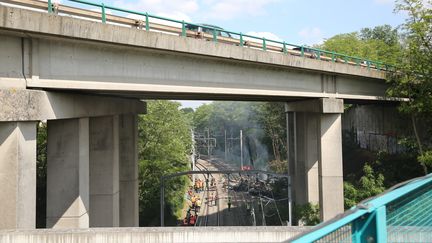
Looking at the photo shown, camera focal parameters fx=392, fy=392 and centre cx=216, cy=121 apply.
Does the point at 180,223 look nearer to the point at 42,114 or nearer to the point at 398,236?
the point at 42,114

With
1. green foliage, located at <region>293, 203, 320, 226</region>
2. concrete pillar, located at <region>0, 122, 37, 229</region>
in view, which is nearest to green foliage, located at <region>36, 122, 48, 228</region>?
green foliage, located at <region>293, 203, 320, 226</region>

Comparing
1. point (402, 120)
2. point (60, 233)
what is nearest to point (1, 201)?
point (60, 233)

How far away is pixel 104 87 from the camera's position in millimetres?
11320

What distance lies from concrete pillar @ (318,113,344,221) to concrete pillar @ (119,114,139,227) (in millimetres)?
10122

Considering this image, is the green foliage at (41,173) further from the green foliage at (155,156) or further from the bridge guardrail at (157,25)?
the bridge guardrail at (157,25)

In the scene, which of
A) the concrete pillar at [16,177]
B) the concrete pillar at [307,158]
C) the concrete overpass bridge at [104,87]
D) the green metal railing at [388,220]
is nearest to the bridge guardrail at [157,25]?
the concrete overpass bridge at [104,87]

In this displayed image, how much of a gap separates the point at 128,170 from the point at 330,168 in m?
10.8

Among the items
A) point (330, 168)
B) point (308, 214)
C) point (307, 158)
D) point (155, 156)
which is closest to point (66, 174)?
point (330, 168)

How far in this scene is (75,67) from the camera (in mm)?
10766

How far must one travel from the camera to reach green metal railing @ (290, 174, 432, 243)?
2.43 m

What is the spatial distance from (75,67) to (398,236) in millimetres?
9704

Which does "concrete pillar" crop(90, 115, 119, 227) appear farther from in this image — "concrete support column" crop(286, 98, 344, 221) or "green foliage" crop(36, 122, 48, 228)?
"concrete support column" crop(286, 98, 344, 221)

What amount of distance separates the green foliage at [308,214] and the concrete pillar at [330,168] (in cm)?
150

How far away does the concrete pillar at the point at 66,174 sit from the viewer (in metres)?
12.4
